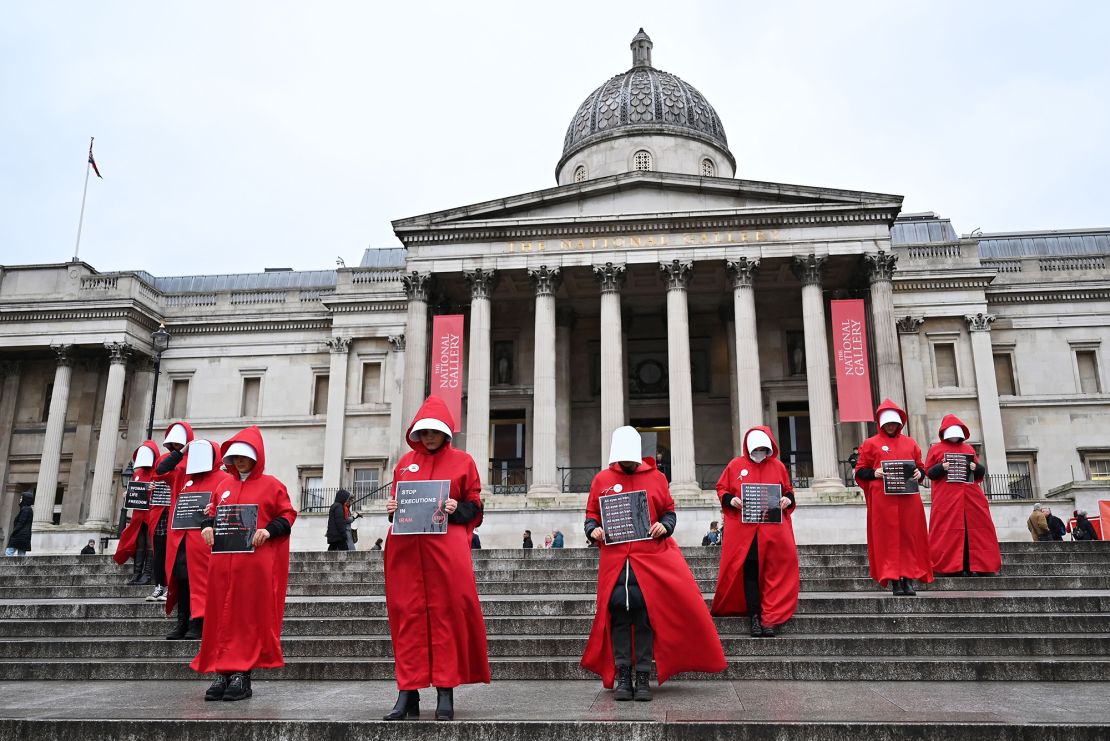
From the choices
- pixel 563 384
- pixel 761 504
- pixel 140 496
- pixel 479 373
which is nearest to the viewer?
pixel 761 504

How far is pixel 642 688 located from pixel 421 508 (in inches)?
81.2

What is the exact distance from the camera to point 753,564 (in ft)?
28.3

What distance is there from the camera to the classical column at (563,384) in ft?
97.1

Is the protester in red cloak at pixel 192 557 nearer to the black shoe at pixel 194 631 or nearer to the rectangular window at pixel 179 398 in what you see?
the black shoe at pixel 194 631

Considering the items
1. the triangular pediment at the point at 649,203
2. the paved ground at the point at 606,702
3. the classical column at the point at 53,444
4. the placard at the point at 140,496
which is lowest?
the paved ground at the point at 606,702

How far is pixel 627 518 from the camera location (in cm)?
672

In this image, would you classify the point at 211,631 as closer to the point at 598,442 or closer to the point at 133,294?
the point at 598,442

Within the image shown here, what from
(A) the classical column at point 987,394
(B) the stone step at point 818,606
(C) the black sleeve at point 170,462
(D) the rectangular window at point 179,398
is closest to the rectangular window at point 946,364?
(A) the classical column at point 987,394

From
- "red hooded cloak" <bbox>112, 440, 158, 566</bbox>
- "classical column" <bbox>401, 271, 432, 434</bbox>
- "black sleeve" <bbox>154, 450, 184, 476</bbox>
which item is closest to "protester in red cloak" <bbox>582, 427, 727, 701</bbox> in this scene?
"black sleeve" <bbox>154, 450, 184, 476</bbox>

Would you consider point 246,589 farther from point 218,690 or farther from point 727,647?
point 727,647

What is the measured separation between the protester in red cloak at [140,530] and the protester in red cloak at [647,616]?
24.2ft

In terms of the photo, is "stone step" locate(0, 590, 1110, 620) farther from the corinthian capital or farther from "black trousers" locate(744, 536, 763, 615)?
the corinthian capital

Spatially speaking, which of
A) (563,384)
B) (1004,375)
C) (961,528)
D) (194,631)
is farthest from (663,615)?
(1004,375)

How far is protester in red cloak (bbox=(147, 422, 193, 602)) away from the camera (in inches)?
392
